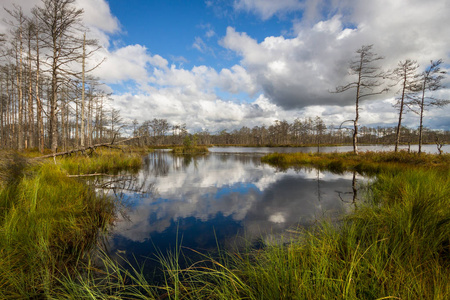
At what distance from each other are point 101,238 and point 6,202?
1.87 meters

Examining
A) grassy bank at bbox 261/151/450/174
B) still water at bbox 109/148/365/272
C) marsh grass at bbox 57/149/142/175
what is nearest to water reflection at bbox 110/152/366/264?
still water at bbox 109/148/365/272

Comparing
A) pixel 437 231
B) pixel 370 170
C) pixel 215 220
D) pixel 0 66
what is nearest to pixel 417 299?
pixel 437 231

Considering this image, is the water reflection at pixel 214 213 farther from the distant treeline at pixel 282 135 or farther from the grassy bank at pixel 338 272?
the distant treeline at pixel 282 135

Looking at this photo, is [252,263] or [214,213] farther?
[214,213]

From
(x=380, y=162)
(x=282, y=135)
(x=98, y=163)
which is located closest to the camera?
(x=98, y=163)

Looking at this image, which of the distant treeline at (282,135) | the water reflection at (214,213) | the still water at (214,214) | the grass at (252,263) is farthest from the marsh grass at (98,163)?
the distant treeline at (282,135)

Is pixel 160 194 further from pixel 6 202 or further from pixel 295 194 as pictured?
pixel 295 194

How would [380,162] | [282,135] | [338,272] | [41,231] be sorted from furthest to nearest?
[282,135] < [380,162] < [41,231] < [338,272]

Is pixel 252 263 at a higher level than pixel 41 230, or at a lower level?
lower

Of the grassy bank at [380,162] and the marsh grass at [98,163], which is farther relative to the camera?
the grassy bank at [380,162]

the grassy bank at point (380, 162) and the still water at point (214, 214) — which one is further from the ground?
the grassy bank at point (380, 162)

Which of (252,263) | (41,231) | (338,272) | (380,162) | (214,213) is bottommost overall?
(214,213)

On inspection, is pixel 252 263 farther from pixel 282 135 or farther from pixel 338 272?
pixel 282 135

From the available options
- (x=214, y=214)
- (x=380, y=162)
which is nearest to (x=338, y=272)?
(x=214, y=214)
